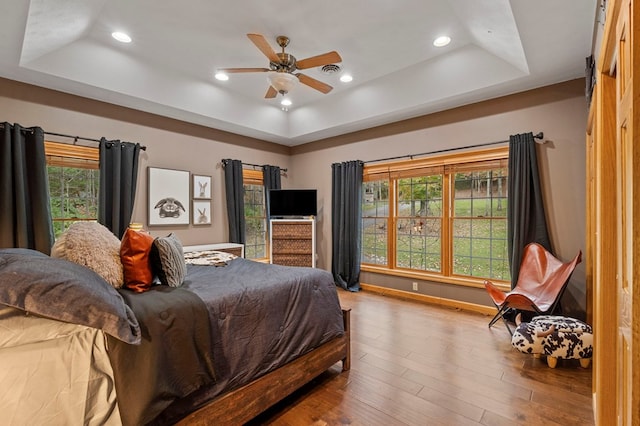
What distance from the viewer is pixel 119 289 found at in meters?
1.79

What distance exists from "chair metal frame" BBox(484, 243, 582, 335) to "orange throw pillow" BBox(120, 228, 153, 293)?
327 centimetres

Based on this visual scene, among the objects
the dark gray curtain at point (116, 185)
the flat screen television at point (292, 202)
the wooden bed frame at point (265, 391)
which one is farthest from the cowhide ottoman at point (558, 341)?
the dark gray curtain at point (116, 185)

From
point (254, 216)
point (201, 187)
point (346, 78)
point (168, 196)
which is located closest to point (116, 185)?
point (168, 196)

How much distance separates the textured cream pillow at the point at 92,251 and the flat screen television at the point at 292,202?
354cm

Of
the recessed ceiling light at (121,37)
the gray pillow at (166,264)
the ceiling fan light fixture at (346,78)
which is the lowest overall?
the gray pillow at (166,264)

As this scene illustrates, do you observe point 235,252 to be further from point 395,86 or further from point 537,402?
point 537,402

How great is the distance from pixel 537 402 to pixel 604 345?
3.16 feet

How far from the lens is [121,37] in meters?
3.23

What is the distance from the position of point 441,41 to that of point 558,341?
3195 millimetres

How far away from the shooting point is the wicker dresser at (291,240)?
17.3 ft

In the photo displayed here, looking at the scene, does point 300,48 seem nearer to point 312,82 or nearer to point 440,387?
point 312,82

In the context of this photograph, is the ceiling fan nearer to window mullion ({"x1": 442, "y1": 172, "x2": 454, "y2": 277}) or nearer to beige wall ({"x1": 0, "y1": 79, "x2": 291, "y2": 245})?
beige wall ({"x1": 0, "y1": 79, "x2": 291, "y2": 245})

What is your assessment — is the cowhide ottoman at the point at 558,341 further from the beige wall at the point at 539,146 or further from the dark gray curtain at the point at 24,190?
the dark gray curtain at the point at 24,190

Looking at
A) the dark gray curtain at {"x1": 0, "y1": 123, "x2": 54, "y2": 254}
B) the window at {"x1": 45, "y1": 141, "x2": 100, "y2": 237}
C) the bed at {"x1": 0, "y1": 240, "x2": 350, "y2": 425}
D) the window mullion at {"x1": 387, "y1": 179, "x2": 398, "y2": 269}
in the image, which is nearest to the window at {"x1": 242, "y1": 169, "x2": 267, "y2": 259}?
the window at {"x1": 45, "y1": 141, "x2": 100, "y2": 237}
